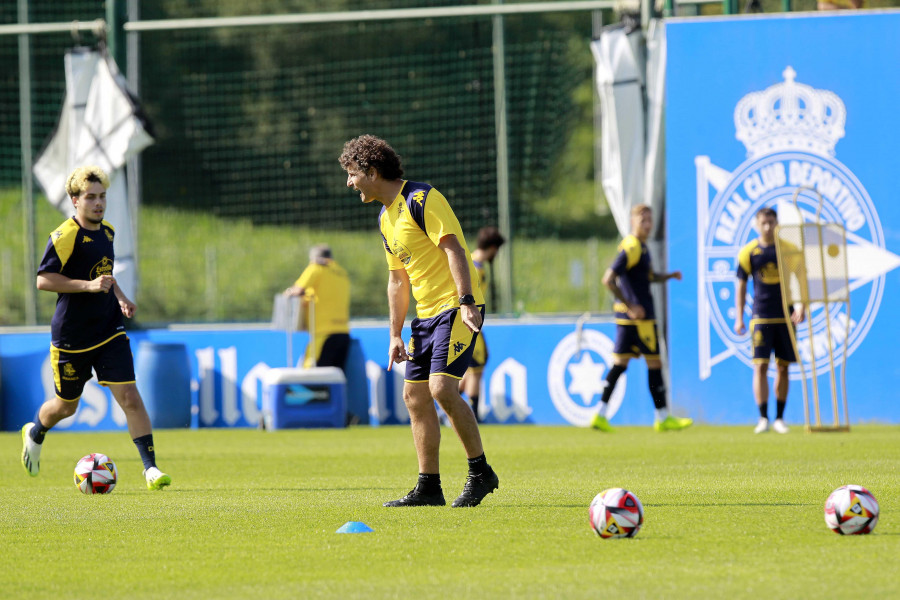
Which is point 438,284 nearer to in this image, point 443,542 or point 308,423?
point 443,542

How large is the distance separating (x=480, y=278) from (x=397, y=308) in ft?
24.9

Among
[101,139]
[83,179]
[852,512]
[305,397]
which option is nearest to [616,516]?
[852,512]

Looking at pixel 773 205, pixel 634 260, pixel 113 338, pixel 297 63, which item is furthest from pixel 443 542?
pixel 297 63

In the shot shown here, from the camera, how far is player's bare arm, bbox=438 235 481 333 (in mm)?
7086

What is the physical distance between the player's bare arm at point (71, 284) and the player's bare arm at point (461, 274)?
103 inches

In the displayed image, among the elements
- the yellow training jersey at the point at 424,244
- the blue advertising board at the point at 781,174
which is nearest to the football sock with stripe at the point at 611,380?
the blue advertising board at the point at 781,174

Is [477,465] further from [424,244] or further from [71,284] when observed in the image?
[71,284]

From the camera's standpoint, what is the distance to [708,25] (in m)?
15.6

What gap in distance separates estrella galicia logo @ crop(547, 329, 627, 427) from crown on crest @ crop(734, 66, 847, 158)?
2.74 meters

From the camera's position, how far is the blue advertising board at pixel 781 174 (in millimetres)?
14930

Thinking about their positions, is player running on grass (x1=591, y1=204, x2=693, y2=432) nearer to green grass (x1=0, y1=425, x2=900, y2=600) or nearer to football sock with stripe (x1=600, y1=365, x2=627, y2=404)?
football sock with stripe (x1=600, y1=365, x2=627, y2=404)

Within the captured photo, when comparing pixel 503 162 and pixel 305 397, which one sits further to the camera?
pixel 503 162

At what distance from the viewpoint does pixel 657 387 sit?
1430cm

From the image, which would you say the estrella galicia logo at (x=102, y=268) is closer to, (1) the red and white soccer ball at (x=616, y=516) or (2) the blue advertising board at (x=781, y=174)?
(1) the red and white soccer ball at (x=616, y=516)
